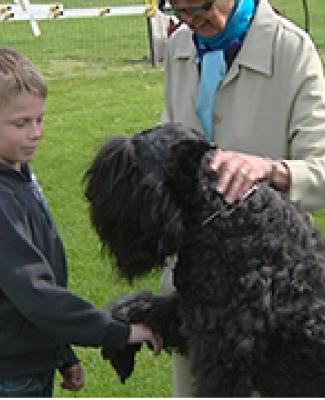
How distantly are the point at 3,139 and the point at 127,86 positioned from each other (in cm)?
1040

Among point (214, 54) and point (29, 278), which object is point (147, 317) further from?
point (214, 54)

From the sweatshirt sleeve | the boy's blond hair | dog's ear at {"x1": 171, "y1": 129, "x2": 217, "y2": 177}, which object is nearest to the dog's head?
dog's ear at {"x1": 171, "y1": 129, "x2": 217, "y2": 177}

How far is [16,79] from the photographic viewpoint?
2863 millimetres

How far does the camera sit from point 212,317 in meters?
2.61

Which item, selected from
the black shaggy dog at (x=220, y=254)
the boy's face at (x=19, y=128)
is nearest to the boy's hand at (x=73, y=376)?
the black shaggy dog at (x=220, y=254)

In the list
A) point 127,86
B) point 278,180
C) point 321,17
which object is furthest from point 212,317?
point 321,17

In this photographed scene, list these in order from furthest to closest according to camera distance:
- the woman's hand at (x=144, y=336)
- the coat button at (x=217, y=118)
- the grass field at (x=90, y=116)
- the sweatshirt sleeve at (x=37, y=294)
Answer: the grass field at (x=90, y=116) < the coat button at (x=217, y=118) < the woman's hand at (x=144, y=336) < the sweatshirt sleeve at (x=37, y=294)

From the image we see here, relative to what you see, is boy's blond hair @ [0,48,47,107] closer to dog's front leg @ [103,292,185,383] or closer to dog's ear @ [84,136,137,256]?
dog's ear @ [84,136,137,256]

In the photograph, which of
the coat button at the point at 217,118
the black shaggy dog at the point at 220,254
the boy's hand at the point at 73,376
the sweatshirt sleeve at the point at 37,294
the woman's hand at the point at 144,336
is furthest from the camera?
the boy's hand at the point at 73,376

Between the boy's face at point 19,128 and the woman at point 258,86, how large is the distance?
0.61m

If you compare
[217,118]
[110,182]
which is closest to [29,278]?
[110,182]

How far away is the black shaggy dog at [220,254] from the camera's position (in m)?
2.58

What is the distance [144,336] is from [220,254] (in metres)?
0.44

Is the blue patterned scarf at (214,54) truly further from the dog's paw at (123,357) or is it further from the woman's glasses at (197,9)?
the dog's paw at (123,357)
